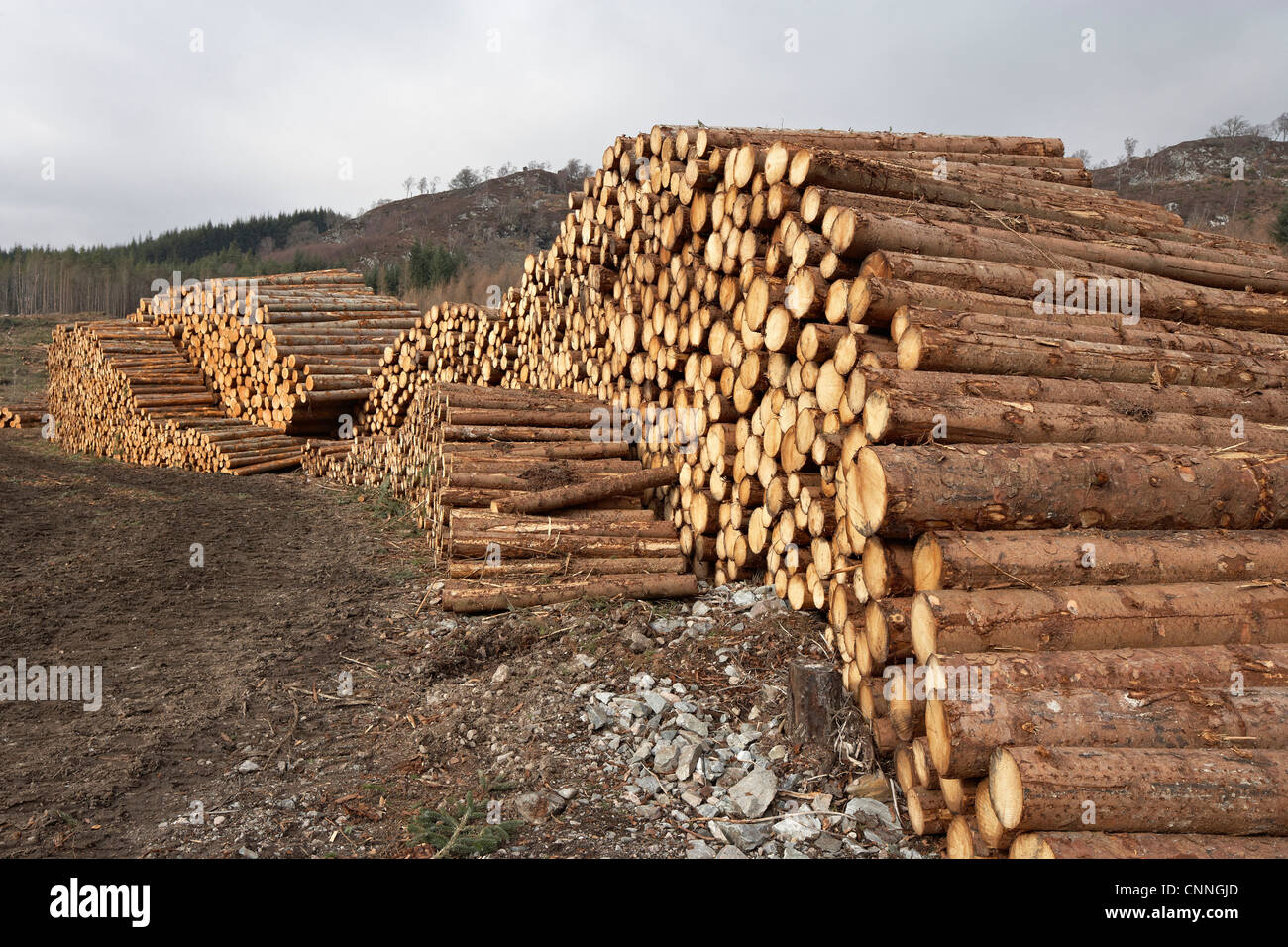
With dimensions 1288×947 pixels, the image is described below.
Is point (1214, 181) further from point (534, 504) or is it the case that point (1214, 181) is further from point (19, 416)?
point (19, 416)

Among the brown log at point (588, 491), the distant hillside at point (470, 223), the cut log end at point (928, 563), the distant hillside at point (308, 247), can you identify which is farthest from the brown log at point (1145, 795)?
the distant hillside at point (470, 223)

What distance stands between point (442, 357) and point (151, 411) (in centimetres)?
725

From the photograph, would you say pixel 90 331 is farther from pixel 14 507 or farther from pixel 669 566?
pixel 669 566

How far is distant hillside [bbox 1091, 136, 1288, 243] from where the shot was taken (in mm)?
38656

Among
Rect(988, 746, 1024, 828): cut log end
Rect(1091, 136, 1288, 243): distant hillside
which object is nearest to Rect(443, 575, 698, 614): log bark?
Rect(988, 746, 1024, 828): cut log end

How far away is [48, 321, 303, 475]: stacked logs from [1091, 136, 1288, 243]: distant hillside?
34248 mm

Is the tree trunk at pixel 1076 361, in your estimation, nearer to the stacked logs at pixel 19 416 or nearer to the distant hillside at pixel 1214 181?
the stacked logs at pixel 19 416

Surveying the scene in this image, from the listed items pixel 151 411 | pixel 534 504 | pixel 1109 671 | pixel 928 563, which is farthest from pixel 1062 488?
→ pixel 151 411

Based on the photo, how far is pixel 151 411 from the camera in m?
15.0

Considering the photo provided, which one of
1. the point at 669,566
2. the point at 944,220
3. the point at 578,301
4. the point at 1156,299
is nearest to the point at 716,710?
the point at 669,566

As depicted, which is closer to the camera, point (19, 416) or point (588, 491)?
point (588, 491)
